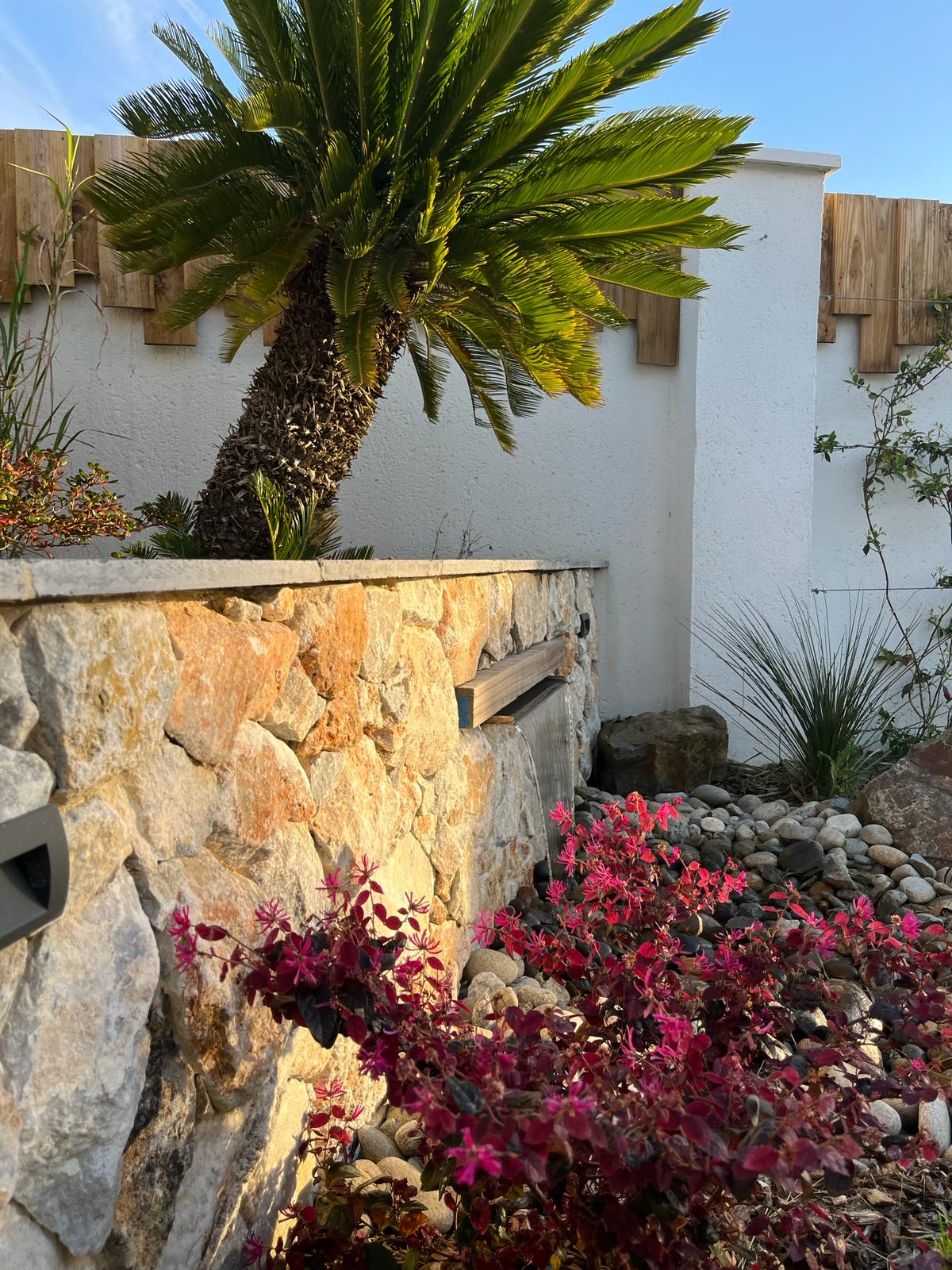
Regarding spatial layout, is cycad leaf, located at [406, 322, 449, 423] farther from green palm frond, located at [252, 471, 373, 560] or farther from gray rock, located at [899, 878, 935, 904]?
gray rock, located at [899, 878, 935, 904]

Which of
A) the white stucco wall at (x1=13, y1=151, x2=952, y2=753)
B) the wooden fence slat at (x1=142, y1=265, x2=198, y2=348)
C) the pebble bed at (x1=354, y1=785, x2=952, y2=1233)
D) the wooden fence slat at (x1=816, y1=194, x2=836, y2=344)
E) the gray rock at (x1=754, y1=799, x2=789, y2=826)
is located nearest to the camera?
the pebble bed at (x1=354, y1=785, x2=952, y2=1233)

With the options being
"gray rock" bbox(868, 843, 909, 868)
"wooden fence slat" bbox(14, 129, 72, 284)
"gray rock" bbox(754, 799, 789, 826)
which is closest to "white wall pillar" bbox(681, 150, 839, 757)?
"gray rock" bbox(754, 799, 789, 826)

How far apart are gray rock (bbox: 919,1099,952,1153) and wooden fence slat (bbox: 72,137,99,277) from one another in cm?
414

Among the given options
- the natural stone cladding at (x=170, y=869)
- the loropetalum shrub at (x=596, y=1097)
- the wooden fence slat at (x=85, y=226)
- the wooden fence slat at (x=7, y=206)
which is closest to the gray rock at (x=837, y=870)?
the loropetalum shrub at (x=596, y=1097)

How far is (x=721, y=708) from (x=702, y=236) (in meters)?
2.66

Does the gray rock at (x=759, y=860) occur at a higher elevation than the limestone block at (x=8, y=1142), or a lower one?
lower

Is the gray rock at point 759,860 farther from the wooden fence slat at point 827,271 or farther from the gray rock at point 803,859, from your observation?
the wooden fence slat at point 827,271

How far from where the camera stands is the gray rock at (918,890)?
3078mm

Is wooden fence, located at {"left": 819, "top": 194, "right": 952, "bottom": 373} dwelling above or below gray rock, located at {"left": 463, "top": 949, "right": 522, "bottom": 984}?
above

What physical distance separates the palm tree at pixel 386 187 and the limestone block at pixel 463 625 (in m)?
0.67

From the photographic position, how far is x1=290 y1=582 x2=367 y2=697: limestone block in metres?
1.49

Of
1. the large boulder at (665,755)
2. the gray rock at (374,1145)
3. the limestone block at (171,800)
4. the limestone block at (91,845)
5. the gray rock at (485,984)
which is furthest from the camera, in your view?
the large boulder at (665,755)

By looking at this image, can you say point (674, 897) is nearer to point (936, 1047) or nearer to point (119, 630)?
point (936, 1047)

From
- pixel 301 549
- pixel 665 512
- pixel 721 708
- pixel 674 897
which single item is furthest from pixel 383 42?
pixel 721 708
